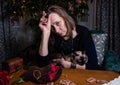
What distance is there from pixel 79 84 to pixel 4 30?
238cm

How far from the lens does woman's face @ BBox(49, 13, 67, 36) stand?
82.5 inches

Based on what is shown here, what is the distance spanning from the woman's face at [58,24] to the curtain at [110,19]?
1.85 m

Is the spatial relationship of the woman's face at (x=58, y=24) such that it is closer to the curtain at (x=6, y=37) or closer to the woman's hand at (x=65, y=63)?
the woman's hand at (x=65, y=63)

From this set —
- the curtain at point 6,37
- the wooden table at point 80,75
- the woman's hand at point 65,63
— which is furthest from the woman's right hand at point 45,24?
the curtain at point 6,37

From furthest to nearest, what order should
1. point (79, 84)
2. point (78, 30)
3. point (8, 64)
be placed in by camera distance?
point (78, 30) < point (8, 64) < point (79, 84)

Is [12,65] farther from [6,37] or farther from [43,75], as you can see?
[6,37]

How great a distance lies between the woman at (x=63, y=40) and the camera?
2076 mm

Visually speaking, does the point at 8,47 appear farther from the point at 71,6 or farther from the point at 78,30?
the point at 78,30

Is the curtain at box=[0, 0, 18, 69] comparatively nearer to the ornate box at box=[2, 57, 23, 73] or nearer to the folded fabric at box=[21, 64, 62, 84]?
the ornate box at box=[2, 57, 23, 73]

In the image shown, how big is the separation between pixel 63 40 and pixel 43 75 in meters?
0.81

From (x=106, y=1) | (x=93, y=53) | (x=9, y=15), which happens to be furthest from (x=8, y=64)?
(x=106, y=1)

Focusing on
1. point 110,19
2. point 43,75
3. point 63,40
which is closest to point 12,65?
point 43,75

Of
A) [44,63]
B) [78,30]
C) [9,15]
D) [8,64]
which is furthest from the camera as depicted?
[9,15]

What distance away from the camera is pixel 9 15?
11.6 feet
